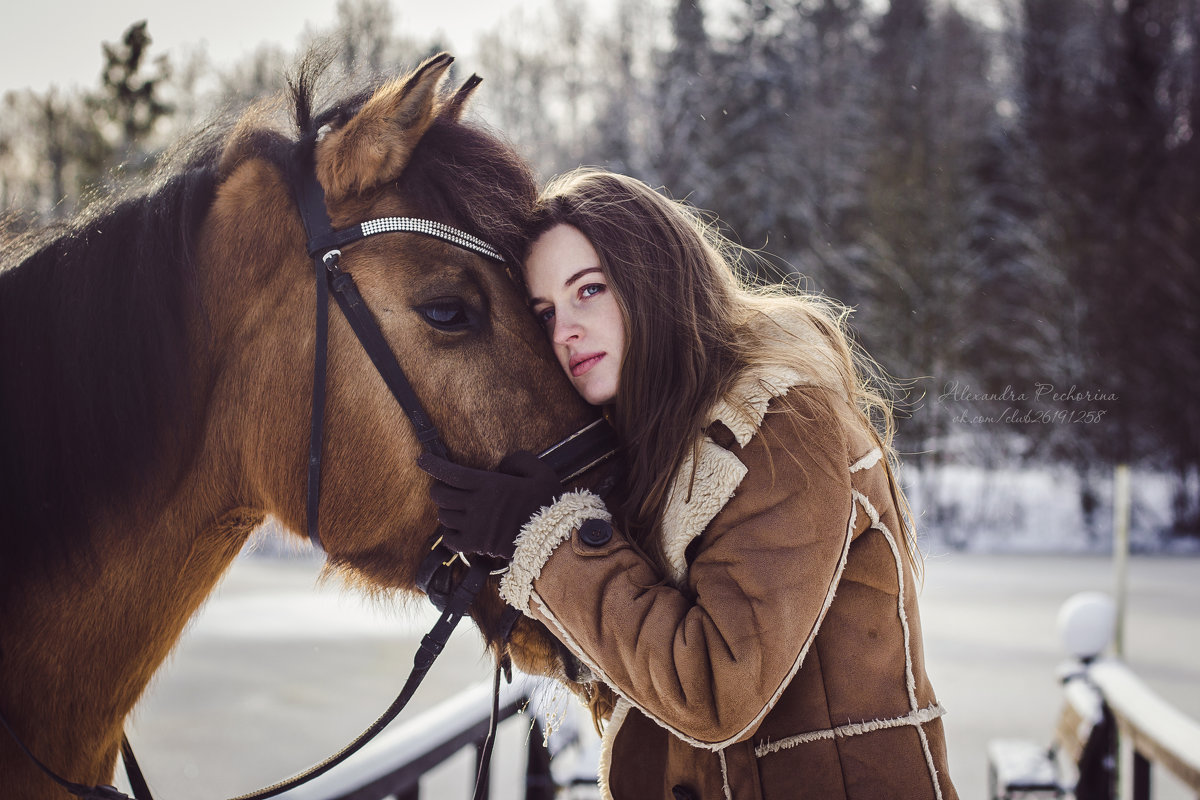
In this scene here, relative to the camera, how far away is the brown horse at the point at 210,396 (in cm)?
143

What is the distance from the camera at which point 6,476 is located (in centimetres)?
140

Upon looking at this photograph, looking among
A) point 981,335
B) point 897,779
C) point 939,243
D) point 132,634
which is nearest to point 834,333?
point 897,779

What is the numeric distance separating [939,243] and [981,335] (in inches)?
99.1

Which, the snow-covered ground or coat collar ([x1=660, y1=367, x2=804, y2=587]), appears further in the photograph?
the snow-covered ground

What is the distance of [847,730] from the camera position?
1.47 m

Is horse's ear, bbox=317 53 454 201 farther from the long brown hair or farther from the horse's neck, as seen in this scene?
the horse's neck

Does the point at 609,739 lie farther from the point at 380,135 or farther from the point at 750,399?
the point at 380,135

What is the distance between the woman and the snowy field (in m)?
0.52

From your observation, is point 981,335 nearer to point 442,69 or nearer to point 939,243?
point 939,243

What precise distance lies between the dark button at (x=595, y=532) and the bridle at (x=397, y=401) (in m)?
0.17

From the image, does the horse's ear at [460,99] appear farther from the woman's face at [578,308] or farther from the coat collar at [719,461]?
the coat collar at [719,461]

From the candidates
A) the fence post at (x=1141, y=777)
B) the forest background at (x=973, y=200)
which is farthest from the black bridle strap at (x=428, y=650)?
the forest background at (x=973, y=200)

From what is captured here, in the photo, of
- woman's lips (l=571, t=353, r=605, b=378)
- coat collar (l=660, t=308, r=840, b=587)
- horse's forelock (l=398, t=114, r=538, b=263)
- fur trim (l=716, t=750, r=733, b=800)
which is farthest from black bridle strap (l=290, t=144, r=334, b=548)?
fur trim (l=716, t=750, r=733, b=800)

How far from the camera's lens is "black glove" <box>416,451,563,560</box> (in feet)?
4.70
